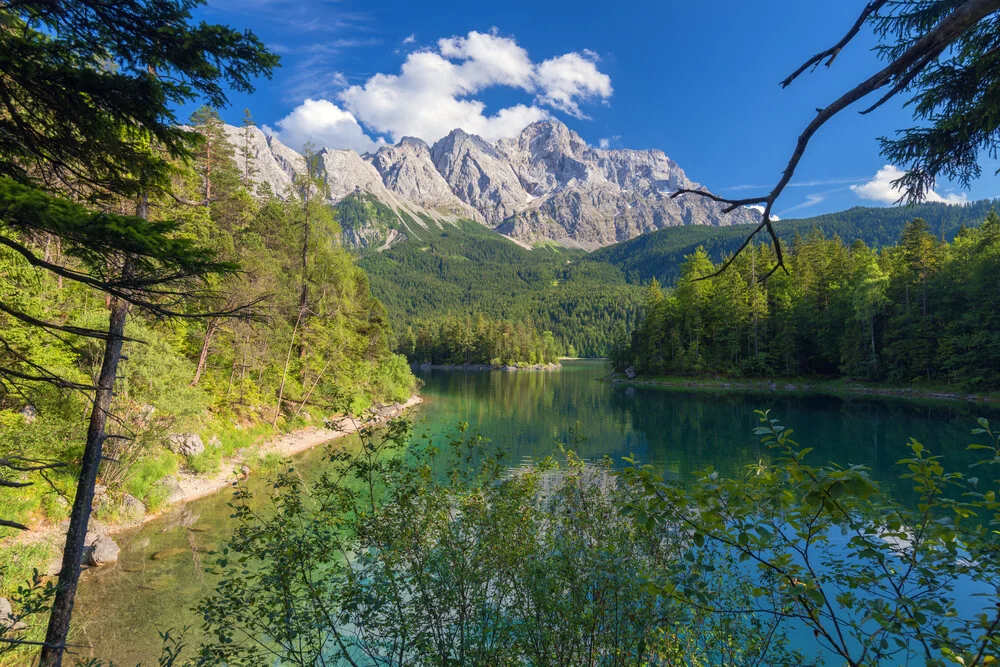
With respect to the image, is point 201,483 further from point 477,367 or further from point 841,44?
point 477,367

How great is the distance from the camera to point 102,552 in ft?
34.9

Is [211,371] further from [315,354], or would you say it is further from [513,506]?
[513,506]

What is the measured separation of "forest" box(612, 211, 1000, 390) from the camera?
3839 centimetres

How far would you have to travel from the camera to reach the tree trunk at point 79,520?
5.52 m

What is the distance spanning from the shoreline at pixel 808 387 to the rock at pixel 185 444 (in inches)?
1961

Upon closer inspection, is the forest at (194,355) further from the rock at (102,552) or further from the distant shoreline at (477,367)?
the distant shoreline at (477,367)

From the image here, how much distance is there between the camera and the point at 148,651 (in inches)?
311

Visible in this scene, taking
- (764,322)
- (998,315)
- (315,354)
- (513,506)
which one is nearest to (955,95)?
(513,506)

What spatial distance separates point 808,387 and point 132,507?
57.7 metres

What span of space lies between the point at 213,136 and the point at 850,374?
192 feet

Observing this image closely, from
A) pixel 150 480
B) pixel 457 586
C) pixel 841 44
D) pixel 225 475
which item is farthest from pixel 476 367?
pixel 841 44

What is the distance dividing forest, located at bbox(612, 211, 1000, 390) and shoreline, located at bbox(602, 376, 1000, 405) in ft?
4.27

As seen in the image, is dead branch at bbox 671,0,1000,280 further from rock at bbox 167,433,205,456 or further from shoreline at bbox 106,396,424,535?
rock at bbox 167,433,205,456

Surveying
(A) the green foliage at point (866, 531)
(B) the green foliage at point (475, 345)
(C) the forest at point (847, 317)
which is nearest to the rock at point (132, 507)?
(A) the green foliage at point (866, 531)
